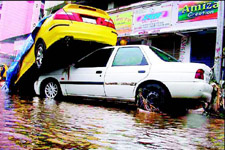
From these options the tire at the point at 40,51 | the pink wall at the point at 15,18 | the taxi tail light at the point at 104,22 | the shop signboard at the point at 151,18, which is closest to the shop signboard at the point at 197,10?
the shop signboard at the point at 151,18

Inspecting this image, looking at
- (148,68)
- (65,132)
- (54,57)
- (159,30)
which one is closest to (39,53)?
(54,57)

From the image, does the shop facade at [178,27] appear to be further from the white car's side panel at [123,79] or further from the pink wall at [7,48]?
the pink wall at [7,48]

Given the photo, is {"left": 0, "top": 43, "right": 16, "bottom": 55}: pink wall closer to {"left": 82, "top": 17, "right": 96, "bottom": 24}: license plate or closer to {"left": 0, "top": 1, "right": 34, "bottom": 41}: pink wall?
{"left": 0, "top": 1, "right": 34, "bottom": 41}: pink wall

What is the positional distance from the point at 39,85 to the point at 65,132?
4.11 meters

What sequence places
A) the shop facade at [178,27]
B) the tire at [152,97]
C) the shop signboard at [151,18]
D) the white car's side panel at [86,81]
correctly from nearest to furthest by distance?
the tire at [152,97], the white car's side panel at [86,81], the shop facade at [178,27], the shop signboard at [151,18]

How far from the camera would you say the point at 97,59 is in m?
5.36

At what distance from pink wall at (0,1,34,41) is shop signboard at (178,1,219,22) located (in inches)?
400

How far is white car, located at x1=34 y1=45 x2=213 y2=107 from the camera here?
422 centimetres

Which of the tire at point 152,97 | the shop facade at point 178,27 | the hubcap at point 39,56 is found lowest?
the tire at point 152,97

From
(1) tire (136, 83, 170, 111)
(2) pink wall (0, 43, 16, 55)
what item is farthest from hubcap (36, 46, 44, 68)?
(2) pink wall (0, 43, 16, 55)

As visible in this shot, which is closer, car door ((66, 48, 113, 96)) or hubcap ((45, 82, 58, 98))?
car door ((66, 48, 113, 96))

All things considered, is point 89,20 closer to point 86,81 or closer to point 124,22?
point 86,81

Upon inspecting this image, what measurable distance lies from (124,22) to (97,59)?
353 inches

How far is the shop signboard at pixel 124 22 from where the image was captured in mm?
13430
